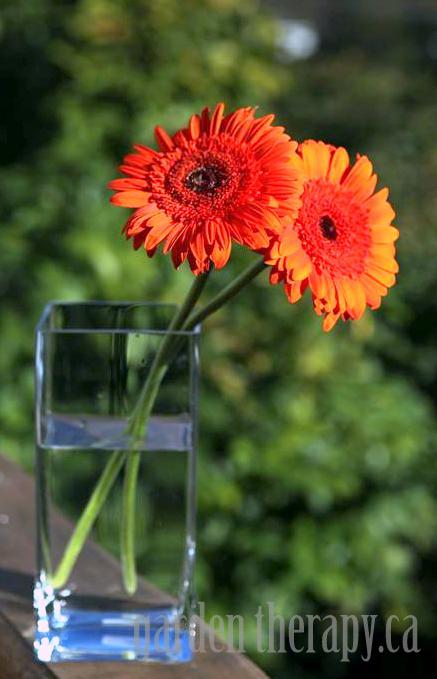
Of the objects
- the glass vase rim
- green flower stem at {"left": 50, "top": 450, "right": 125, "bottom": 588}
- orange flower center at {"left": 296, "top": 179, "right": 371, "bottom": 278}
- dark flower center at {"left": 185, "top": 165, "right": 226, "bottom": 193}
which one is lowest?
green flower stem at {"left": 50, "top": 450, "right": 125, "bottom": 588}

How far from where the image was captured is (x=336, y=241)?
2.06 feet

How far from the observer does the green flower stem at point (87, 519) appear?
735 mm

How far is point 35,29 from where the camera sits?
2166mm

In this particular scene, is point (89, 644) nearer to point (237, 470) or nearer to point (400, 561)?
point (237, 470)

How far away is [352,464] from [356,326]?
0.94ft

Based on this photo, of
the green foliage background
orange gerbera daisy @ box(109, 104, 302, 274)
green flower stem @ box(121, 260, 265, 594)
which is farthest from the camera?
the green foliage background

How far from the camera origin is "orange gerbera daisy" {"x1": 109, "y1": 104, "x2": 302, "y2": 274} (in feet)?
1.93

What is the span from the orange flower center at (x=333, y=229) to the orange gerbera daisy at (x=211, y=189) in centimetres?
2

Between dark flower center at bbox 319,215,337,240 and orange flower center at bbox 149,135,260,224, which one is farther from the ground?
orange flower center at bbox 149,135,260,224

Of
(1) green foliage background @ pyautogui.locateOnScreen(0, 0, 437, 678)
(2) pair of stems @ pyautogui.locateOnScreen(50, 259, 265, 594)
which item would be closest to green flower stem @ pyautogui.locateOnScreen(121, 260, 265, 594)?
(2) pair of stems @ pyautogui.locateOnScreen(50, 259, 265, 594)

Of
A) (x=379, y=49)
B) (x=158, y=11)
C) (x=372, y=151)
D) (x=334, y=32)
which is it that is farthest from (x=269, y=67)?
(x=334, y=32)

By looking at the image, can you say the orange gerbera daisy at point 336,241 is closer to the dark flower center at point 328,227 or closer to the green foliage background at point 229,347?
the dark flower center at point 328,227

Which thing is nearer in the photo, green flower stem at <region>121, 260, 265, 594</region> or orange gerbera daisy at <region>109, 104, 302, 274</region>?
orange gerbera daisy at <region>109, 104, 302, 274</region>

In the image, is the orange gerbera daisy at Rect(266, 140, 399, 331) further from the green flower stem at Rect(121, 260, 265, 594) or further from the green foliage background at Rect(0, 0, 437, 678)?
the green foliage background at Rect(0, 0, 437, 678)
